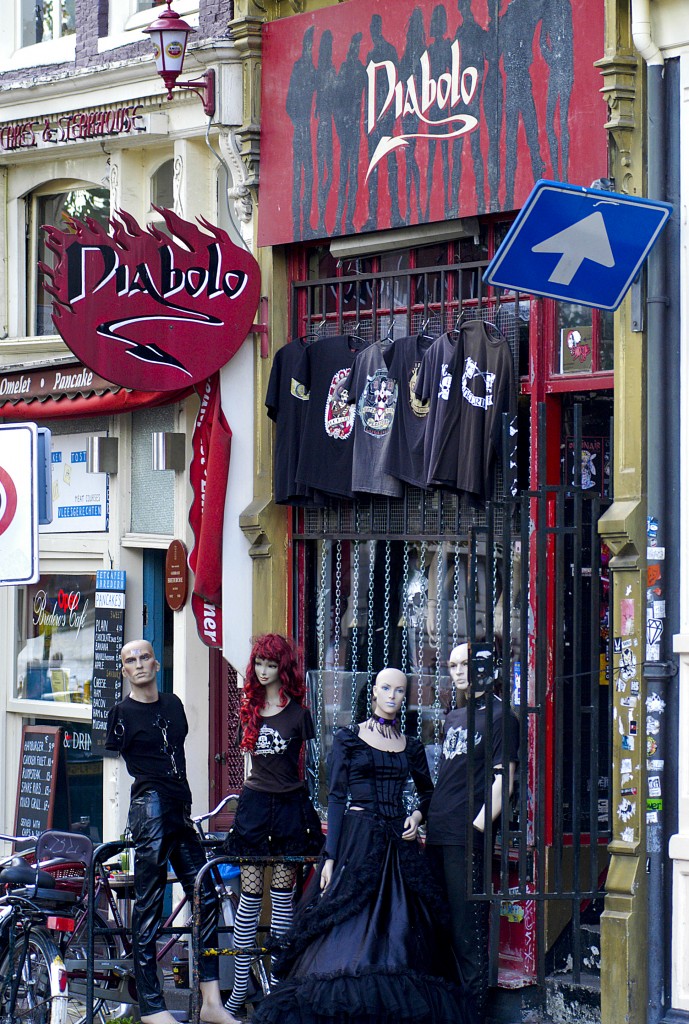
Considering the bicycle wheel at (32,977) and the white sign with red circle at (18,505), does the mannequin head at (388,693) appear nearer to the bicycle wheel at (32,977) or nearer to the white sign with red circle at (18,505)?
the white sign with red circle at (18,505)

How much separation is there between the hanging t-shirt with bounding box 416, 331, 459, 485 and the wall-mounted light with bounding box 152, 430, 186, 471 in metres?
2.38

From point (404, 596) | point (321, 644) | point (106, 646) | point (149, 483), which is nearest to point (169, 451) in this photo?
point (149, 483)

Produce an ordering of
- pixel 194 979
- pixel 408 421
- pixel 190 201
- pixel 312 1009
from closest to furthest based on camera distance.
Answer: pixel 312 1009
pixel 194 979
pixel 408 421
pixel 190 201

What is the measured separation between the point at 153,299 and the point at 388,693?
3.25m

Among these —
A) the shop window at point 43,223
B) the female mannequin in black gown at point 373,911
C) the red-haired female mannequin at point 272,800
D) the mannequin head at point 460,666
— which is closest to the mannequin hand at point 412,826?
the female mannequin in black gown at point 373,911

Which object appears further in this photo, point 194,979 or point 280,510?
point 280,510

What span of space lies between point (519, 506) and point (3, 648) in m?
5.53

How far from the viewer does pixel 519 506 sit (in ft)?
32.0

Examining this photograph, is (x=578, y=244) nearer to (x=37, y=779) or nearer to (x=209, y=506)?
(x=209, y=506)

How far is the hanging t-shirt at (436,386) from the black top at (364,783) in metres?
1.74

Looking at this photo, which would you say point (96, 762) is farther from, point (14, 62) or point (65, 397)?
point (14, 62)

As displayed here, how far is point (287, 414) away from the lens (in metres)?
10.9

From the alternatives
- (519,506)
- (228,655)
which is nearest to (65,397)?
(228,655)

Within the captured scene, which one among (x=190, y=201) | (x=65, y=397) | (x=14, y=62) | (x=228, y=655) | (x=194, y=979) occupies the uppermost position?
(x=14, y=62)
